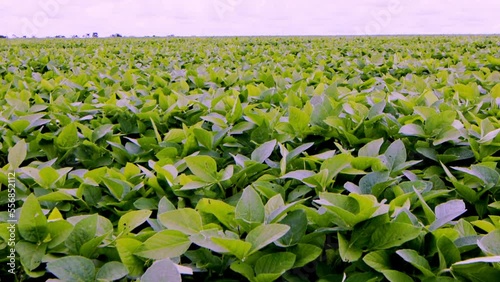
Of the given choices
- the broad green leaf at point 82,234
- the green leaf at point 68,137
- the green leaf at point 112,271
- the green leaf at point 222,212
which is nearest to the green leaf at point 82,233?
the broad green leaf at point 82,234

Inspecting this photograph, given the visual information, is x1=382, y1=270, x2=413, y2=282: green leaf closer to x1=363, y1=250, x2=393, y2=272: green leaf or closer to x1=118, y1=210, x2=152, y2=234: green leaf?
x1=363, y1=250, x2=393, y2=272: green leaf

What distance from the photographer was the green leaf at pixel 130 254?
1207 millimetres

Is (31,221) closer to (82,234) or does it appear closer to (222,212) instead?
(82,234)

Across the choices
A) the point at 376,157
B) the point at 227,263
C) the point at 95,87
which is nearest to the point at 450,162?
the point at 376,157

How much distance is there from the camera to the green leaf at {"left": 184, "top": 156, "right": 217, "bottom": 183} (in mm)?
1545

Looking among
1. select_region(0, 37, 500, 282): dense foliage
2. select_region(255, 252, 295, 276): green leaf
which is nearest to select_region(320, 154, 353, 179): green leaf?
select_region(0, 37, 500, 282): dense foliage

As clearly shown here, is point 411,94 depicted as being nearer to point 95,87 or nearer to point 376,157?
point 376,157

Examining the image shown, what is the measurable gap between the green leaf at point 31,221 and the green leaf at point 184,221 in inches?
13.8

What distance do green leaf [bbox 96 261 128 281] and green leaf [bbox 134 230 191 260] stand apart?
53 millimetres

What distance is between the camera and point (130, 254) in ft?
4.00

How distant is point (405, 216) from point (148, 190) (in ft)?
2.97

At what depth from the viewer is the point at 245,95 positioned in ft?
9.22

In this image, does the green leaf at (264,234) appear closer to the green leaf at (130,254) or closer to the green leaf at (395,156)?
the green leaf at (130,254)

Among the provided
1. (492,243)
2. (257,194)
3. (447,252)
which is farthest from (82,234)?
(492,243)
